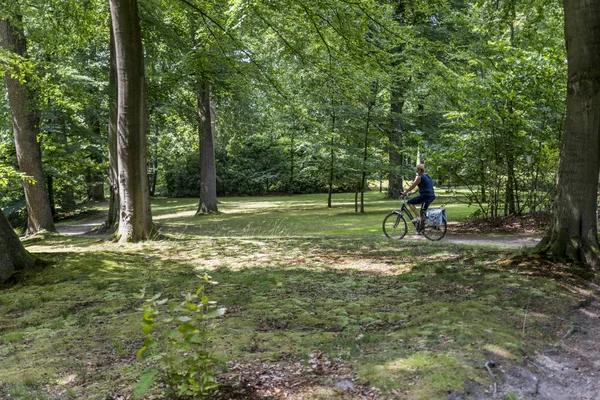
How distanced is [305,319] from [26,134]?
12.9m

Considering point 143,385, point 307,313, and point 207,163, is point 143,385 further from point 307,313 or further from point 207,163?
point 207,163

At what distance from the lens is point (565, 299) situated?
4930mm

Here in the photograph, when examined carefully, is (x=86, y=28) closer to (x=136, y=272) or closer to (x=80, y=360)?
(x=136, y=272)

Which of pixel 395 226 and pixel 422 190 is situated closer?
pixel 422 190

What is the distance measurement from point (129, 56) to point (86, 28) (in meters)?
4.86

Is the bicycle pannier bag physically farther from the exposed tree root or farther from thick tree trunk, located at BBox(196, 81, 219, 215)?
thick tree trunk, located at BBox(196, 81, 219, 215)

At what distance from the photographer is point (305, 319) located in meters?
4.25

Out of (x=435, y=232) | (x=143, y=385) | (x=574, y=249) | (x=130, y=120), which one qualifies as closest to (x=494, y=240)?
(x=435, y=232)

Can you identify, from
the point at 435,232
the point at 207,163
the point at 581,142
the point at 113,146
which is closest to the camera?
the point at 581,142

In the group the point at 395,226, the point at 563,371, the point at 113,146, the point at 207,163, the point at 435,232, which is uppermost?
the point at 113,146

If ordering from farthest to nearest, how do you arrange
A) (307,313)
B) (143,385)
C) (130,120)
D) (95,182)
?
(95,182)
(130,120)
(307,313)
(143,385)

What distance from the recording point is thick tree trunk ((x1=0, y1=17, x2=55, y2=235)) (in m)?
13.5

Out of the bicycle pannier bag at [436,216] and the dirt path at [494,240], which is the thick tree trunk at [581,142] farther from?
the bicycle pannier bag at [436,216]

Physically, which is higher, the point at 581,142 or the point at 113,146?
the point at 113,146
